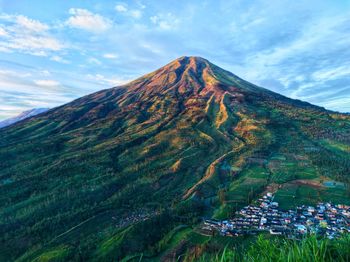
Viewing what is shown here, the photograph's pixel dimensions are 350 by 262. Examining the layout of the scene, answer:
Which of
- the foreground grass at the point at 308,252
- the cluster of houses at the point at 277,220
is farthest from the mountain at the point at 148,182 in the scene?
the foreground grass at the point at 308,252

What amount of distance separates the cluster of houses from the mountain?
570 cm

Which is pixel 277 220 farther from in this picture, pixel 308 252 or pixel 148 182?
pixel 308 252

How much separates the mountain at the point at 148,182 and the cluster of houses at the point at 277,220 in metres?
5.70

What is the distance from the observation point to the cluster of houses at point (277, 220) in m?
72.7

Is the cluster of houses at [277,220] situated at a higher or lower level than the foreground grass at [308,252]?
lower

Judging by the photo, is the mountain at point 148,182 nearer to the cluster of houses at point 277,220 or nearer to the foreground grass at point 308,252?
the cluster of houses at point 277,220

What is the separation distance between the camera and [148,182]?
395ft

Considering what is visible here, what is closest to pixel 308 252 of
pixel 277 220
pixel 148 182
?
pixel 277 220

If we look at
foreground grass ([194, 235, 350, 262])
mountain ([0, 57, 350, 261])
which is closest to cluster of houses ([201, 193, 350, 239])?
mountain ([0, 57, 350, 261])

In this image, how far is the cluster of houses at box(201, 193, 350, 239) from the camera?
72.7 m

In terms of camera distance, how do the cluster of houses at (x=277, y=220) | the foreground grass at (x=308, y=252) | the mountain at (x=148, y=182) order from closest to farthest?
the foreground grass at (x=308, y=252) < the cluster of houses at (x=277, y=220) < the mountain at (x=148, y=182)

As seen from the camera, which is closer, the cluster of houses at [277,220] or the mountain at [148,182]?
the cluster of houses at [277,220]

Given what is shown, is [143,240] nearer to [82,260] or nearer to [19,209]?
[82,260]

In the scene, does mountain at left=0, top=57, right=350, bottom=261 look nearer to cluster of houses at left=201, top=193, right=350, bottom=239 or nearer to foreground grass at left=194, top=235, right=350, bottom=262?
cluster of houses at left=201, top=193, right=350, bottom=239
